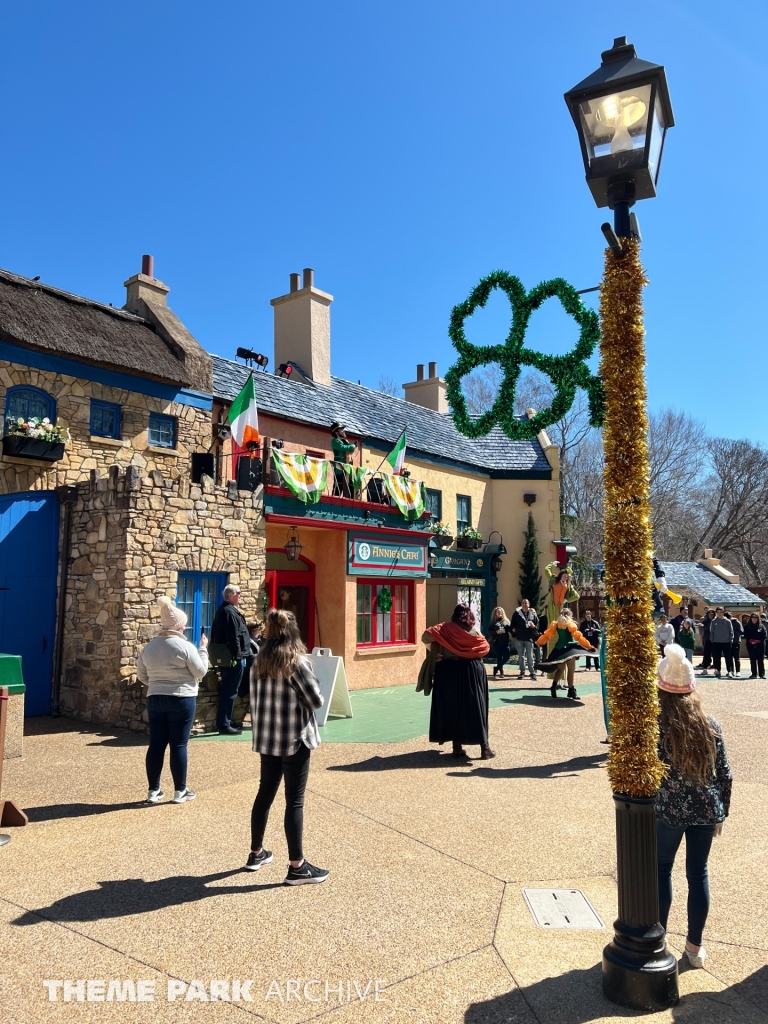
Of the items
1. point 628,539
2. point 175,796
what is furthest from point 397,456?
point 628,539

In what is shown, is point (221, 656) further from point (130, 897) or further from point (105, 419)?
point (130, 897)

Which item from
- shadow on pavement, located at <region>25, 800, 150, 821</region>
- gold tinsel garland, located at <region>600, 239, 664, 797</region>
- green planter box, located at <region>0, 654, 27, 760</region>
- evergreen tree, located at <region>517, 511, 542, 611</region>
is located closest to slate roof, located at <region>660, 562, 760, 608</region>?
evergreen tree, located at <region>517, 511, 542, 611</region>

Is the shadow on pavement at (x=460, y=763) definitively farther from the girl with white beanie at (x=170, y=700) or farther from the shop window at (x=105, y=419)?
the shop window at (x=105, y=419)

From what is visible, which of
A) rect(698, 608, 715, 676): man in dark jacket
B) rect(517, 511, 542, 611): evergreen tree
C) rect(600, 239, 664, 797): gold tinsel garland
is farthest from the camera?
rect(517, 511, 542, 611): evergreen tree

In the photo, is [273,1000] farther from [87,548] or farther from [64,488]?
[64,488]

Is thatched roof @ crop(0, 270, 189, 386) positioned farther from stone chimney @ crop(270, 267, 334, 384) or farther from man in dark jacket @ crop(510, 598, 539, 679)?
man in dark jacket @ crop(510, 598, 539, 679)

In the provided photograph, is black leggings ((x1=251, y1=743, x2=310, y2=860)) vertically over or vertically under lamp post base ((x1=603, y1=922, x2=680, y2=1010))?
over

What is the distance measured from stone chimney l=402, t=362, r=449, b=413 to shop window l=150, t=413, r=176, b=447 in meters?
12.5

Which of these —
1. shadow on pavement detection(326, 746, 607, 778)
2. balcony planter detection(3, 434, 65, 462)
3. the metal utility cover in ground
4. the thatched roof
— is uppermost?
the thatched roof

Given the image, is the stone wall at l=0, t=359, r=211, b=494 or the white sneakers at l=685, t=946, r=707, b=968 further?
the stone wall at l=0, t=359, r=211, b=494

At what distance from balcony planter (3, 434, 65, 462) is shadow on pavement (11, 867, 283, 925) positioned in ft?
24.6

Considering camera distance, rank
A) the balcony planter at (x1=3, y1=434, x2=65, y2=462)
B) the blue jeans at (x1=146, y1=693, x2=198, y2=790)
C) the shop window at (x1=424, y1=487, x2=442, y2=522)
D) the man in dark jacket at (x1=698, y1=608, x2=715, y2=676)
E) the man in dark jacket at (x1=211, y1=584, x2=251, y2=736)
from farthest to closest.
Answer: the shop window at (x1=424, y1=487, x2=442, y2=522), the man in dark jacket at (x1=698, y1=608, x2=715, y2=676), the balcony planter at (x1=3, y1=434, x2=65, y2=462), the man in dark jacket at (x1=211, y1=584, x2=251, y2=736), the blue jeans at (x1=146, y1=693, x2=198, y2=790)

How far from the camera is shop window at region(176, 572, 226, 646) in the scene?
35.0 feet

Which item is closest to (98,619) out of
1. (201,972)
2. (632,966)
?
(201,972)
